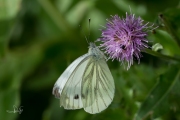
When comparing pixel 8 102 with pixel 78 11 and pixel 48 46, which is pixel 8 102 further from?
pixel 78 11

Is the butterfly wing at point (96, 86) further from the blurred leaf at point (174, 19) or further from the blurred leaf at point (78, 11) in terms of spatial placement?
the blurred leaf at point (78, 11)

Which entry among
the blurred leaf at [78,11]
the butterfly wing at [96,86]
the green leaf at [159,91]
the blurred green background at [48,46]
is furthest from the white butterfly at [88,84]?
the blurred leaf at [78,11]

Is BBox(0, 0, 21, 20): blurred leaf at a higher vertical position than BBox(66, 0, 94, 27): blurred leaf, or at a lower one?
lower

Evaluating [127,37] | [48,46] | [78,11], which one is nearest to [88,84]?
[127,37]

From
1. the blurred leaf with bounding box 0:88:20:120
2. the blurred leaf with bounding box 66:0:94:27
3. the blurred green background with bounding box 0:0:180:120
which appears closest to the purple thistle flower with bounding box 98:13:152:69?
the blurred green background with bounding box 0:0:180:120

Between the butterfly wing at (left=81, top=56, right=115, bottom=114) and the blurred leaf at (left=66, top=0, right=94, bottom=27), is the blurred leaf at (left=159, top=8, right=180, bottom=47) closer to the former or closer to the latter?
the butterfly wing at (left=81, top=56, right=115, bottom=114)

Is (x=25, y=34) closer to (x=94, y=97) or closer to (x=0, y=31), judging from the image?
(x=0, y=31)


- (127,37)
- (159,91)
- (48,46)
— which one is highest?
(48,46)
